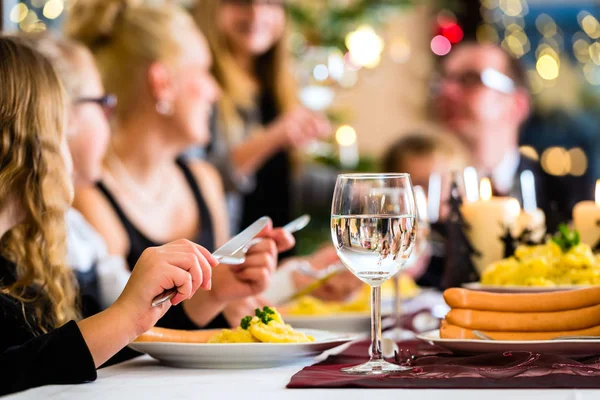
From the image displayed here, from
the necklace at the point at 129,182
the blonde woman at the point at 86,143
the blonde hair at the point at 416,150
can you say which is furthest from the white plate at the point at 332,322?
the blonde hair at the point at 416,150

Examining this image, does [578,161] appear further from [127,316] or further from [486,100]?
[127,316]

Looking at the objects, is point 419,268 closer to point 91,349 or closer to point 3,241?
point 3,241

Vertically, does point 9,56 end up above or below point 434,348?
above

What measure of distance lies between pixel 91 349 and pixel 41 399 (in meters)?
0.12

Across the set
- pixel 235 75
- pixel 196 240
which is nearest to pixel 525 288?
pixel 196 240

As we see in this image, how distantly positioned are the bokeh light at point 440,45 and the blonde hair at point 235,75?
4.38ft

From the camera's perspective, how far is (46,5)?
12.1 ft

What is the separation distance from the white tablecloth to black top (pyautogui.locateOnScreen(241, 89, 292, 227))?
10.7 feet

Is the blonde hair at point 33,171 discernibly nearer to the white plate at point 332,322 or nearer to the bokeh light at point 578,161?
the white plate at point 332,322

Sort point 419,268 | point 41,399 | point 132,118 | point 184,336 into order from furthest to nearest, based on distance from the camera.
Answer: point 132,118 < point 419,268 < point 184,336 < point 41,399

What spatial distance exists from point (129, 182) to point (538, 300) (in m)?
1.82

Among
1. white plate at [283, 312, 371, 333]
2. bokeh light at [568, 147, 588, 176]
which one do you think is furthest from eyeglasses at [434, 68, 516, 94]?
white plate at [283, 312, 371, 333]

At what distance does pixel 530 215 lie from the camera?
5.17 ft

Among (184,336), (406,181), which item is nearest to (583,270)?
(406,181)
